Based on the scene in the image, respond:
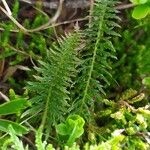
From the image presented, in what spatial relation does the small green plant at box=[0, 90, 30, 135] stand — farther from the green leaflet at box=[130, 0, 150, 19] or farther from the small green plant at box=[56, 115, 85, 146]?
the green leaflet at box=[130, 0, 150, 19]

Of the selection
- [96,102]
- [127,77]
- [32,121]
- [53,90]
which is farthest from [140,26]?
[32,121]

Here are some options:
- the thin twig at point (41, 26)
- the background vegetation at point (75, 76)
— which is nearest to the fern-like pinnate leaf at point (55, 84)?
the background vegetation at point (75, 76)

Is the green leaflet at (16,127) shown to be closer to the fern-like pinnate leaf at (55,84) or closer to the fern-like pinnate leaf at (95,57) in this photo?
the fern-like pinnate leaf at (55,84)

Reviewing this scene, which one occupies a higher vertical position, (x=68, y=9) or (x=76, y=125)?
(x=68, y=9)

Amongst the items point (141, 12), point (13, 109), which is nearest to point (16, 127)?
point (13, 109)

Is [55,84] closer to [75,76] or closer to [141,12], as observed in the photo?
[75,76]

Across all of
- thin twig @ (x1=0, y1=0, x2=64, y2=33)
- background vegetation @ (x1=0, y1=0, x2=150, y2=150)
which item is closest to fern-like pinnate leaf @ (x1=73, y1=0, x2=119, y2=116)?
background vegetation @ (x1=0, y1=0, x2=150, y2=150)

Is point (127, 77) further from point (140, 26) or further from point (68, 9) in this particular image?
point (68, 9)
